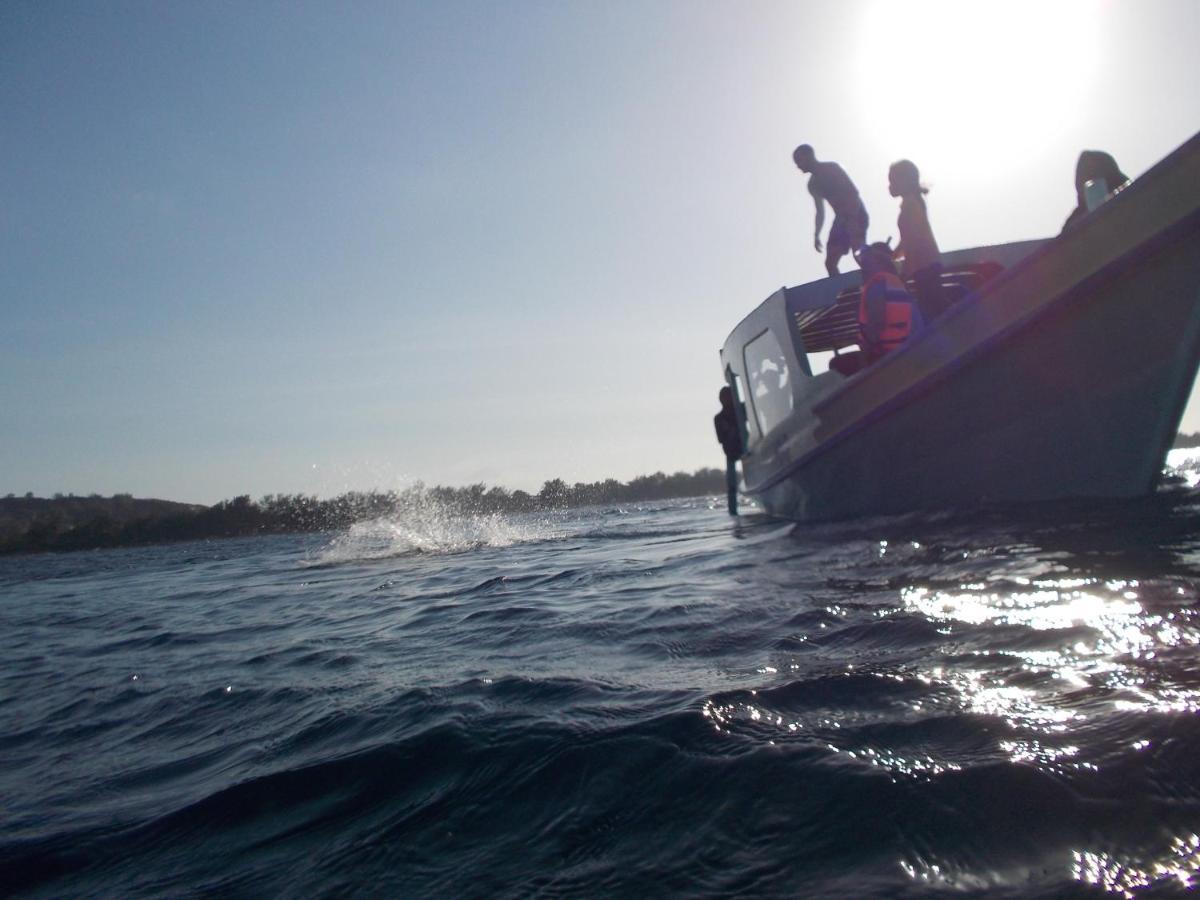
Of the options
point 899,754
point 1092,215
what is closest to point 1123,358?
point 1092,215

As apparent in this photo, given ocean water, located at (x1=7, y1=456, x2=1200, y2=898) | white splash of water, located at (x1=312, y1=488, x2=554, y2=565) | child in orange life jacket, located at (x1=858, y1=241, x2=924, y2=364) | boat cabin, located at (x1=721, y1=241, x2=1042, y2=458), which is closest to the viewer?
ocean water, located at (x1=7, y1=456, x2=1200, y2=898)

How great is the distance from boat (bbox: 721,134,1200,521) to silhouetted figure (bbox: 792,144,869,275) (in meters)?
1.13

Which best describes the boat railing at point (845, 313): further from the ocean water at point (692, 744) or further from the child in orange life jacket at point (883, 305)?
the ocean water at point (692, 744)

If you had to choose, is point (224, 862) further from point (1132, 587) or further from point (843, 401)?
point (843, 401)

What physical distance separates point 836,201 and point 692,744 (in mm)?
6345

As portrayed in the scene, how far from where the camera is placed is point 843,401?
19.4 ft

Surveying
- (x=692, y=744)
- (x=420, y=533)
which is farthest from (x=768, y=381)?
(x=420, y=533)

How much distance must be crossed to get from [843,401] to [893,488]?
0.69m

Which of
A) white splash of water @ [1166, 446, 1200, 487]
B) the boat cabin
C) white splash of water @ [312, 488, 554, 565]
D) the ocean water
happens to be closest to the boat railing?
the boat cabin

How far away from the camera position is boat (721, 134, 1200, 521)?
4102 millimetres

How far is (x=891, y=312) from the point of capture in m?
5.96

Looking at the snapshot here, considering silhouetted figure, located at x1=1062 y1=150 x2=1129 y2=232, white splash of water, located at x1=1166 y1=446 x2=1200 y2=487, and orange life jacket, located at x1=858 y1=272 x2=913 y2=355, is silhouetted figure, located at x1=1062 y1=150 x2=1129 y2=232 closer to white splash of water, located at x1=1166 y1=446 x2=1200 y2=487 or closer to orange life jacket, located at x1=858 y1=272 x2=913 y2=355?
orange life jacket, located at x1=858 y1=272 x2=913 y2=355

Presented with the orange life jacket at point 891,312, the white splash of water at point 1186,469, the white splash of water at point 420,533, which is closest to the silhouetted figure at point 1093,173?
the orange life jacket at point 891,312

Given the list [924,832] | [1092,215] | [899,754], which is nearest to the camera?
[924,832]
